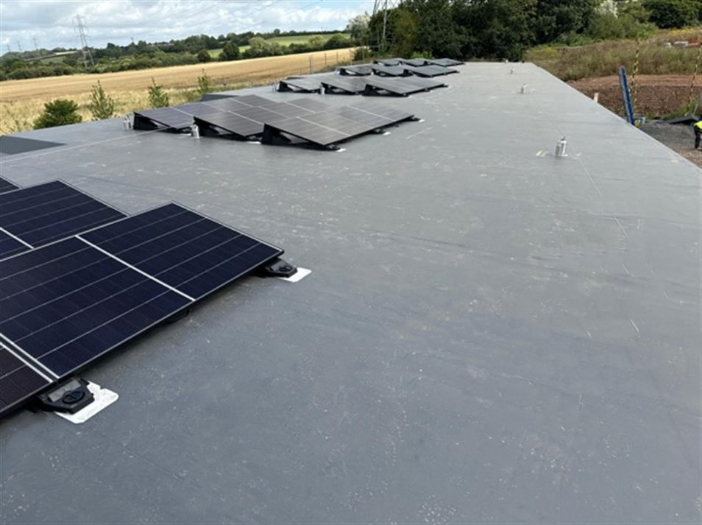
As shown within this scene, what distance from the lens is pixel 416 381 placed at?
3598 mm

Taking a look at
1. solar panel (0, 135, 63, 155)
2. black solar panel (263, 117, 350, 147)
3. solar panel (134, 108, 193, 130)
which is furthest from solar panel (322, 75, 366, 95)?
solar panel (0, 135, 63, 155)

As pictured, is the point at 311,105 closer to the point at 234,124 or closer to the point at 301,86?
the point at 234,124

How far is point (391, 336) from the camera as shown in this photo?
4180mm

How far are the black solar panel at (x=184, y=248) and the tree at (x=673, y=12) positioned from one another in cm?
8227

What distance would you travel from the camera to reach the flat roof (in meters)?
2.67

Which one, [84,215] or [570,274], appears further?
[84,215]

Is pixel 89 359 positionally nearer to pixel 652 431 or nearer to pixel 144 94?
pixel 652 431

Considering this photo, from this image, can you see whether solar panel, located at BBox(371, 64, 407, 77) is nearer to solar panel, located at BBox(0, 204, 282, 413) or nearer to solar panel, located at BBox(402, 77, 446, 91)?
solar panel, located at BBox(402, 77, 446, 91)

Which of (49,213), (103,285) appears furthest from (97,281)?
(49,213)

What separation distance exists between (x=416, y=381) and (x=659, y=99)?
3061 cm

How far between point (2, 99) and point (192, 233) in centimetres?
5439

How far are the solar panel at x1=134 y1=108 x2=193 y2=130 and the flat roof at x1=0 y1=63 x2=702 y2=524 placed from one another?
696cm

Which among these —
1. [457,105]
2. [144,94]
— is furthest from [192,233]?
[144,94]

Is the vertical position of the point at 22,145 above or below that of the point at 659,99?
above
